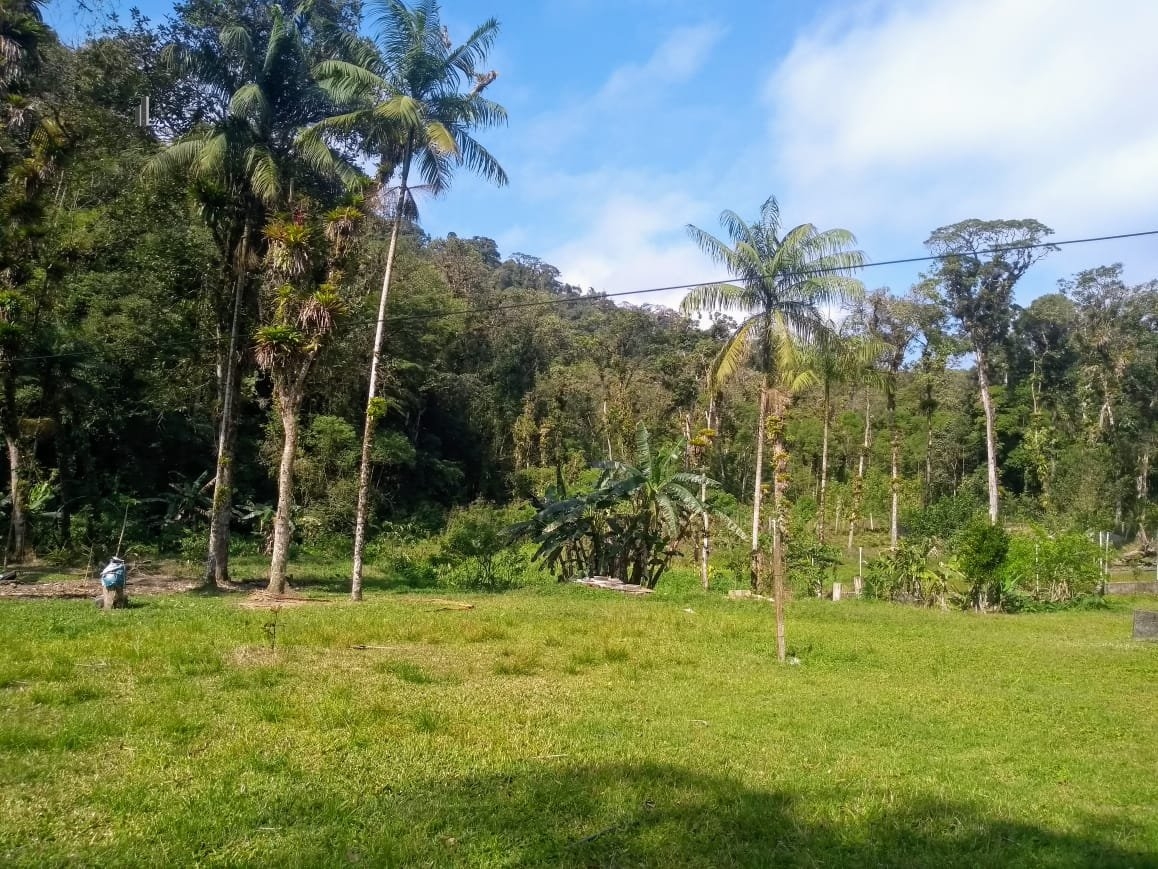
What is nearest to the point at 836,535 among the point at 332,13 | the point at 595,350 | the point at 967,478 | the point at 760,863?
the point at 967,478

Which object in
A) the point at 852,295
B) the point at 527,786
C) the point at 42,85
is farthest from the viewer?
the point at 42,85

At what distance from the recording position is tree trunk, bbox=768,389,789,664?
36.1ft

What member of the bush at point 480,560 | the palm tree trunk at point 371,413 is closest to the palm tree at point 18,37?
the palm tree trunk at point 371,413

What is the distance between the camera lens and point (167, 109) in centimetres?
2227

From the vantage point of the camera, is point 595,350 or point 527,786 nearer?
point 527,786

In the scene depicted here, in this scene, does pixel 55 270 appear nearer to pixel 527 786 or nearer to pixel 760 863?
pixel 527 786

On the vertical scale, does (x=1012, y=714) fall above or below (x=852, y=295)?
below

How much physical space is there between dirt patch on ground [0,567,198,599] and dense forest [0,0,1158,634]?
3.65 ft

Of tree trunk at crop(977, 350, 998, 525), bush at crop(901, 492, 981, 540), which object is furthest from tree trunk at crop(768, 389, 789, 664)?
bush at crop(901, 492, 981, 540)

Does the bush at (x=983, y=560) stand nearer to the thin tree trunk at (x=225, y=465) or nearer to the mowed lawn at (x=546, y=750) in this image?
the mowed lawn at (x=546, y=750)

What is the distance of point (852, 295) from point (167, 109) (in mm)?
17796

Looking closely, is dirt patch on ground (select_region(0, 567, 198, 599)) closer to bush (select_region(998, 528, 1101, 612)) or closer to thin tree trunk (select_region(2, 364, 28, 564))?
thin tree trunk (select_region(2, 364, 28, 564))

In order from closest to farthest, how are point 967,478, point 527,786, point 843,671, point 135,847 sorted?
point 135,847 < point 527,786 < point 843,671 < point 967,478

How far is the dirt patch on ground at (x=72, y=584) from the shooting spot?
50.8ft
